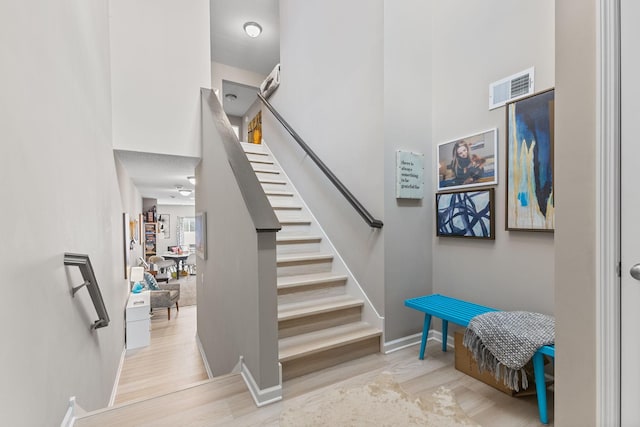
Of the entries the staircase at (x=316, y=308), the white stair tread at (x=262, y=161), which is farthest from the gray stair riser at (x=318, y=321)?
the white stair tread at (x=262, y=161)

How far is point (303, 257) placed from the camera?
2.98 m

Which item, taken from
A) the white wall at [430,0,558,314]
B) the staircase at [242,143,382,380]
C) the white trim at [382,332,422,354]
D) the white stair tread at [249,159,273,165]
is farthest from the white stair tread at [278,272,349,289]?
the white stair tread at [249,159,273,165]

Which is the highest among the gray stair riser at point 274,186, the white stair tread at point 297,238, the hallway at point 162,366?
the gray stair riser at point 274,186

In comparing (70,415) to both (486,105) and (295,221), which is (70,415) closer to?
(295,221)

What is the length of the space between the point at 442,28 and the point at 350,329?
2.84m

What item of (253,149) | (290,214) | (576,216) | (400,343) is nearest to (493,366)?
(400,343)

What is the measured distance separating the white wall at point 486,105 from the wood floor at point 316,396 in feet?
2.16

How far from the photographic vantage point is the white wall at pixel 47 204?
1000 millimetres

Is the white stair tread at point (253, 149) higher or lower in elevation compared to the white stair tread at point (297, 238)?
higher

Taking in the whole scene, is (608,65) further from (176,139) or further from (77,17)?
(176,139)

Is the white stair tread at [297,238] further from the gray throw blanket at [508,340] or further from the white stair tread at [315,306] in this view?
the gray throw blanket at [508,340]

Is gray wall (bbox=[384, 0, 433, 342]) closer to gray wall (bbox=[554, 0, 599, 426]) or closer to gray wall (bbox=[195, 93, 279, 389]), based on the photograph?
gray wall (bbox=[195, 93, 279, 389])

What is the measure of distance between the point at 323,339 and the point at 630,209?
1.96m

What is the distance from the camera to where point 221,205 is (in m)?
2.71
